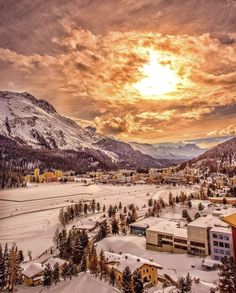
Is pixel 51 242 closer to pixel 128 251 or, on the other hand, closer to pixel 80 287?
pixel 128 251

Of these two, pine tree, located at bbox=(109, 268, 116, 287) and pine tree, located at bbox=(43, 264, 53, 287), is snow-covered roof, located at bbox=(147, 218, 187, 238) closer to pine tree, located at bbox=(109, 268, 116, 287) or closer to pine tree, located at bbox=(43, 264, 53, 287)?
pine tree, located at bbox=(109, 268, 116, 287)

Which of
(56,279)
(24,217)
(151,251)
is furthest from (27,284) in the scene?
(24,217)

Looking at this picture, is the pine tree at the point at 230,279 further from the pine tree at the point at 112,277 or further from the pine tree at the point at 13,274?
the pine tree at the point at 13,274

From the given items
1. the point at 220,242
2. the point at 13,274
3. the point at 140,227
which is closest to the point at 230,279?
the point at 13,274

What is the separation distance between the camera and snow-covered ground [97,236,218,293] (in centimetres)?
1796

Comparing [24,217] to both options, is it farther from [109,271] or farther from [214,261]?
[214,261]

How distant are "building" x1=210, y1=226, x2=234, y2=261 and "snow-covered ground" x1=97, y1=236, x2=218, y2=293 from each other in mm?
1431

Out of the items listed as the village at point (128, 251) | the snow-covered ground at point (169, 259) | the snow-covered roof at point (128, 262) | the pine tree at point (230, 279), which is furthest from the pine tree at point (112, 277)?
the pine tree at point (230, 279)

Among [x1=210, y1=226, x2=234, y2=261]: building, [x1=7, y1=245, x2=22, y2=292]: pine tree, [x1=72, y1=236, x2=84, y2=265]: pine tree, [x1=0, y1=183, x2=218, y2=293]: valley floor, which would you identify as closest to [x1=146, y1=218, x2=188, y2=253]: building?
[x1=0, y1=183, x2=218, y2=293]: valley floor

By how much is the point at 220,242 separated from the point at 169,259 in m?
4.39

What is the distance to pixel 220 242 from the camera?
879 inches

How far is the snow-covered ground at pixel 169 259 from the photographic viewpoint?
18.0 metres

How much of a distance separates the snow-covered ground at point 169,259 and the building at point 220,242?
1431mm

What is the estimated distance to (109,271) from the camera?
57.1 ft
